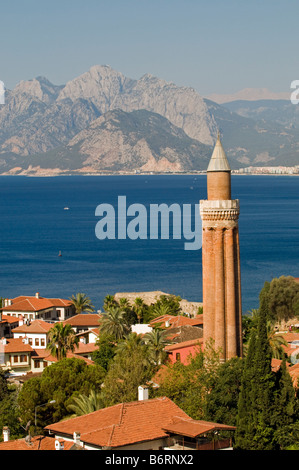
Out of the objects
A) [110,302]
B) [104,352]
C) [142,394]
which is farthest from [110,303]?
[142,394]

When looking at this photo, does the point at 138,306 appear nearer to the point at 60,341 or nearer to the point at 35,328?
the point at 35,328

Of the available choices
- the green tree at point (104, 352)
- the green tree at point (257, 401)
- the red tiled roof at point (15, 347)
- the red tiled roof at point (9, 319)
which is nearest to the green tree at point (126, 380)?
the green tree at point (257, 401)

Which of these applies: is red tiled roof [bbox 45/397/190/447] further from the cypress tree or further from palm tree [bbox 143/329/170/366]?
palm tree [bbox 143/329/170/366]

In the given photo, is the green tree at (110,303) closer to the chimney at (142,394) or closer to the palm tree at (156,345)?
the palm tree at (156,345)

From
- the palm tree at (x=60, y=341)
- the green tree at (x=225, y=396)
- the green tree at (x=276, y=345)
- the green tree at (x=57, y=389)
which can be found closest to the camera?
the green tree at (x=225, y=396)

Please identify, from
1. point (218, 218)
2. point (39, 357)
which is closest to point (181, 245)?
point (39, 357)
